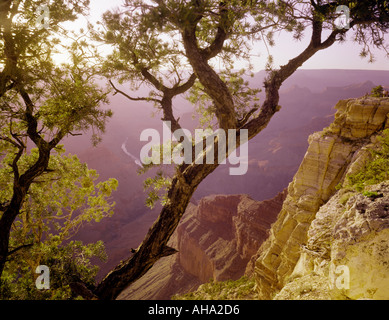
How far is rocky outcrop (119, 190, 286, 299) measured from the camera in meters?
26.3

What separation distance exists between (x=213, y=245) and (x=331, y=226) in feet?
94.9

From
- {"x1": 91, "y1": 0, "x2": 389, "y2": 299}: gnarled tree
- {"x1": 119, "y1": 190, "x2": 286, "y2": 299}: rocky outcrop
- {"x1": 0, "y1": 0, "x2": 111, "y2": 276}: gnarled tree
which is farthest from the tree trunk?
{"x1": 119, "y1": 190, "x2": 286, "y2": 299}: rocky outcrop

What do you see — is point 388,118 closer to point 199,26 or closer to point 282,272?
point 282,272

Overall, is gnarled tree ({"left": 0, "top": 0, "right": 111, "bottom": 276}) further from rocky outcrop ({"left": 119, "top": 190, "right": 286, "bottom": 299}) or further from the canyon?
rocky outcrop ({"left": 119, "top": 190, "right": 286, "bottom": 299})

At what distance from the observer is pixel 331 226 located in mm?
4773

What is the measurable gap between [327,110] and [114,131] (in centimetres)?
10216

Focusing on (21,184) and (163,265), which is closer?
(21,184)

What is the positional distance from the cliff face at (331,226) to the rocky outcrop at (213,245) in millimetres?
12092

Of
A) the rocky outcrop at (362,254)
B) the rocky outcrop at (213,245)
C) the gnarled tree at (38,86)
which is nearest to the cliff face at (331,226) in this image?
the rocky outcrop at (362,254)

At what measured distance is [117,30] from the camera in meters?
4.16

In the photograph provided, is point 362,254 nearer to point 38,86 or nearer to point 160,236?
point 160,236

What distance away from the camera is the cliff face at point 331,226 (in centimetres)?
287

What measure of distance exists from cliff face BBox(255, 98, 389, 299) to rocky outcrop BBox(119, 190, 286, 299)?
39.7 ft

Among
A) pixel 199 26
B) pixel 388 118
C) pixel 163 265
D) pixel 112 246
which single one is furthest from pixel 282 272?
pixel 112 246
